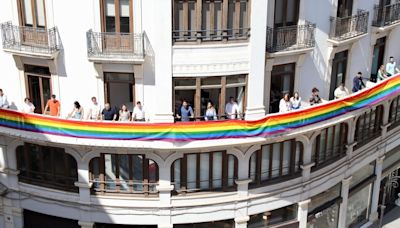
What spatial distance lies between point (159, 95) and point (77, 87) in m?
4.31

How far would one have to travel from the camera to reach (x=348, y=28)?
107 feet

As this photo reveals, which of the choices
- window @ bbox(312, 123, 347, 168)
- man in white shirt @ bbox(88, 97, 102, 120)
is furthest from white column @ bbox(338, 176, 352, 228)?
man in white shirt @ bbox(88, 97, 102, 120)

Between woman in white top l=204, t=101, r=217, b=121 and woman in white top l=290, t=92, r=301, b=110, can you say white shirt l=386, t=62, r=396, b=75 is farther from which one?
woman in white top l=204, t=101, r=217, b=121

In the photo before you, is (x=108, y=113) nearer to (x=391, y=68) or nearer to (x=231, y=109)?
(x=231, y=109)

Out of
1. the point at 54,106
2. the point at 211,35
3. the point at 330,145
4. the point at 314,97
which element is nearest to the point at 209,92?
the point at 211,35

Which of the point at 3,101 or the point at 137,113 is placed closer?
the point at 137,113

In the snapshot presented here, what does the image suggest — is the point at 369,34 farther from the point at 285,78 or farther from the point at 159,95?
the point at 159,95

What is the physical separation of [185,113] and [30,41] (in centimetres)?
829

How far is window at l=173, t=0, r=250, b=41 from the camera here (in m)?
27.1

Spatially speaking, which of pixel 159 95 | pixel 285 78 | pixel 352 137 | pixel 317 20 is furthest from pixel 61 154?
pixel 352 137

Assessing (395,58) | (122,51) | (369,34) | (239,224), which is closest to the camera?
(122,51)

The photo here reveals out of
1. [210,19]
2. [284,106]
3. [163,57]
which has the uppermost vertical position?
[210,19]

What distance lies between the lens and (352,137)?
3628 centimetres

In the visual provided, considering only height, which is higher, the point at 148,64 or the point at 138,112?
the point at 148,64
